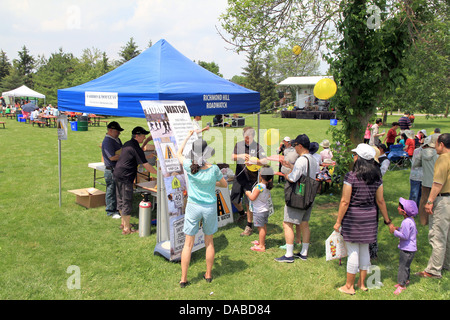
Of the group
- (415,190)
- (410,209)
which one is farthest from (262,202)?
(415,190)

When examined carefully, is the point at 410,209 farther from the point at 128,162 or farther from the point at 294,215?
the point at 128,162

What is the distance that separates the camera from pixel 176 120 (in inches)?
202

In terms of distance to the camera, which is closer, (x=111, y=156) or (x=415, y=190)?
(x=111, y=156)

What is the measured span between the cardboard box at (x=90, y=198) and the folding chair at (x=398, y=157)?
9105 millimetres

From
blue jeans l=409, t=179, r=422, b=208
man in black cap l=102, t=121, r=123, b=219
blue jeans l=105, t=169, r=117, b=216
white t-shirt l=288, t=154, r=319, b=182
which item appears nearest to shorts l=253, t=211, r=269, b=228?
white t-shirt l=288, t=154, r=319, b=182

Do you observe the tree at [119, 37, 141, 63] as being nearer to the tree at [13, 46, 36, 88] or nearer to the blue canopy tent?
the tree at [13, 46, 36, 88]

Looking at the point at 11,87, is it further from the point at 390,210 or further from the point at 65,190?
the point at 390,210

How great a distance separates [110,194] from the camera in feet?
21.4

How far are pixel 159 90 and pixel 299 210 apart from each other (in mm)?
2777

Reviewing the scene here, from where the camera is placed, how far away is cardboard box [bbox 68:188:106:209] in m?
6.89
